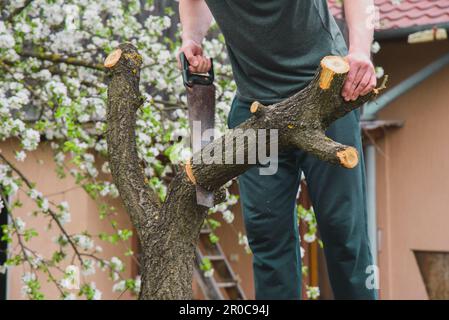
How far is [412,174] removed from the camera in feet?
27.1

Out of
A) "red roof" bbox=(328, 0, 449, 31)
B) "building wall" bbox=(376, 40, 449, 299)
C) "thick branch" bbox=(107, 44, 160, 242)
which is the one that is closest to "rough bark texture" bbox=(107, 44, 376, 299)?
"thick branch" bbox=(107, 44, 160, 242)

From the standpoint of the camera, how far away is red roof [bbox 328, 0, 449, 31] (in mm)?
7595

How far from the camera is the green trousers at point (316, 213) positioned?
286 cm

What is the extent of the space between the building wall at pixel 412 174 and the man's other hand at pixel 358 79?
5.51 metres

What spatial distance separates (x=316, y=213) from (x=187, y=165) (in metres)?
0.54

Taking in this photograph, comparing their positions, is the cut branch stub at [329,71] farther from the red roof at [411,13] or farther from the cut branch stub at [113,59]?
the red roof at [411,13]

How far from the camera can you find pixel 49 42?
5523 mm

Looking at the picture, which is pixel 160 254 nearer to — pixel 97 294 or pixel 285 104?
pixel 285 104

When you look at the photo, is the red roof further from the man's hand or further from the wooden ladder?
the man's hand

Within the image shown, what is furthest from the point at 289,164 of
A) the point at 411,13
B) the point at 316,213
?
the point at 411,13

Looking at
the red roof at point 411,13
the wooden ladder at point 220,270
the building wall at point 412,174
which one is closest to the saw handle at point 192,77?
the wooden ladder at point 220,270

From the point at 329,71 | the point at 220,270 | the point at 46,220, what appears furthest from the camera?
the point at 220,270

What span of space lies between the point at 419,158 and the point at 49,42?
12.8 ft

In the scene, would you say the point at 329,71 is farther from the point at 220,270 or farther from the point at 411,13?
the point at 411,13
